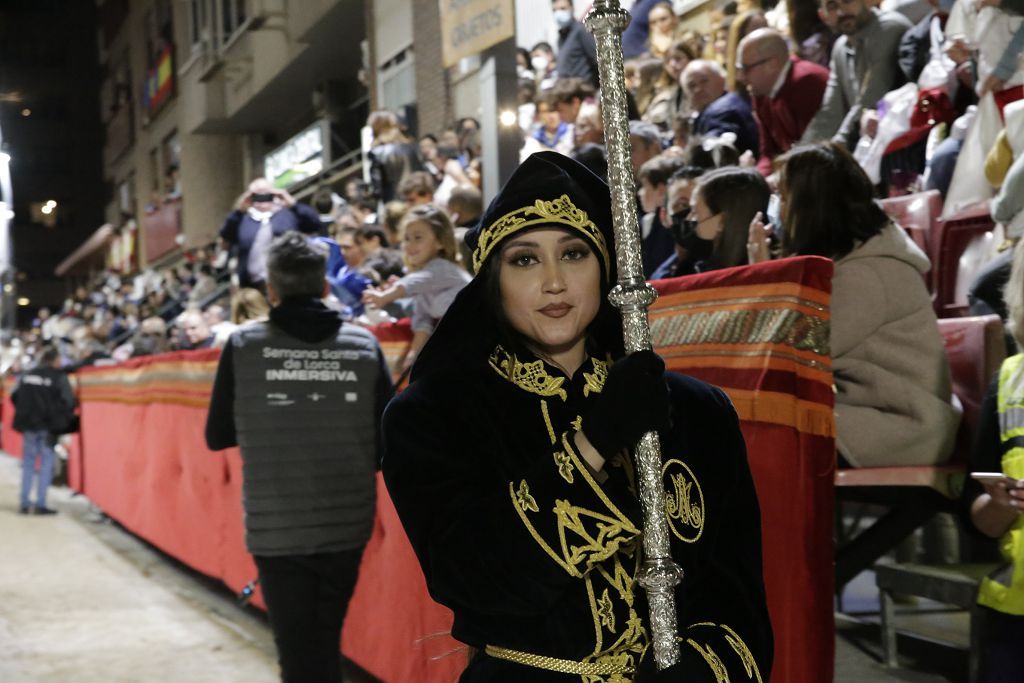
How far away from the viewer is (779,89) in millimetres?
7574

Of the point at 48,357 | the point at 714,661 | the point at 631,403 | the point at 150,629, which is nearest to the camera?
the point at 631,403

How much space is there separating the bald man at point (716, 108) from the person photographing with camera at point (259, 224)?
4.91 meters

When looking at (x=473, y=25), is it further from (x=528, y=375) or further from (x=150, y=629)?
(x=528, y=375)

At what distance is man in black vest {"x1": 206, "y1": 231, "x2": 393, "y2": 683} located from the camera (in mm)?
4734

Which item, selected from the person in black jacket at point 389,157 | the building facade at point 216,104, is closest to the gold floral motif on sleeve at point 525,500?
the person in black jacket at point 389,157

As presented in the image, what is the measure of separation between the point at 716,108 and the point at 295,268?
158 inches

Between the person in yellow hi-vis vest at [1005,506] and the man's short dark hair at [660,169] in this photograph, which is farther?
the man's short dark hair at [660,169]

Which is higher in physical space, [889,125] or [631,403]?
[889,125]

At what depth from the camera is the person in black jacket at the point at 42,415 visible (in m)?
15.0

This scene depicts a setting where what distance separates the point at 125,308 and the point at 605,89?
24.9m

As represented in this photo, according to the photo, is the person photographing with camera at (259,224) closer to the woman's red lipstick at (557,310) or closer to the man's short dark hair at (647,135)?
the man's short dark hair at (647,135)

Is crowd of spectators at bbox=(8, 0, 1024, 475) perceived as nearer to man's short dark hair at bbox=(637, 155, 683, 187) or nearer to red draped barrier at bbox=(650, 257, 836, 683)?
man's short dark hair at bbox=(637, 155, 683, 187)

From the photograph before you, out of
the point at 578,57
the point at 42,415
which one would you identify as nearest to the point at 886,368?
the point at 578,57

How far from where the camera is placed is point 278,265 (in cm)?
487
